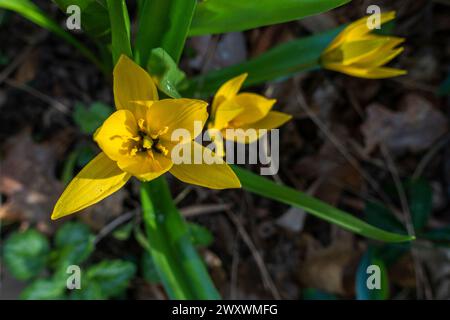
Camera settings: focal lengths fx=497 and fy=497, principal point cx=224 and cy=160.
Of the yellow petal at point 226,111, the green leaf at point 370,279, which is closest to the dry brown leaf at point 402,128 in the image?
the green leaf at point 370,279

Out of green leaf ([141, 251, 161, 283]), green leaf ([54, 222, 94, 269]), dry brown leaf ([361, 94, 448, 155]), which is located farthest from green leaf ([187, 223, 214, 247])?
dry brown leaf ([361, 94, 448, 155])

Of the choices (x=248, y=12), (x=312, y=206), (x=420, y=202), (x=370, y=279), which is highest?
(x=248, y=12)

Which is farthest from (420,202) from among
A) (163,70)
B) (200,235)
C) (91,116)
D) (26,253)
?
(26,253)

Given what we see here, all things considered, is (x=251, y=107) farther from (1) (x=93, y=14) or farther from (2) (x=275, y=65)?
(1) (x=93, y=14)

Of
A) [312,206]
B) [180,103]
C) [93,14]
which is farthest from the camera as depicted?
[312,206]

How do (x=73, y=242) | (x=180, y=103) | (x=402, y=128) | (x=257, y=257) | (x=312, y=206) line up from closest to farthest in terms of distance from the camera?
1. (x=180, y=103)
2. (x=312, y=206)
3. (x=73, y=242)
4. (x=257, y=257)
5. (x=402, y=128)

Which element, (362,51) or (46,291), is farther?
(46,291)

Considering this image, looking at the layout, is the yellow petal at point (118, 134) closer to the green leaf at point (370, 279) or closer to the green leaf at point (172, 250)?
the green leaf at point (172, 250)

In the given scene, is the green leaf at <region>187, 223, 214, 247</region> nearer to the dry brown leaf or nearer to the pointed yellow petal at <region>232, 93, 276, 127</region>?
the pointed yellow petal at <region>232, 93, 276, 127</region>
